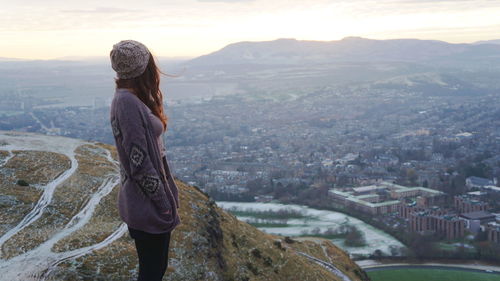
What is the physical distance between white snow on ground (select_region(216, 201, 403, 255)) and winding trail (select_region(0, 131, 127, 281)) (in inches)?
808

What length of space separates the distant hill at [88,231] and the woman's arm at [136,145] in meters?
6.38

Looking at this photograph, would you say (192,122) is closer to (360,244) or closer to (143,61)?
(360,244)

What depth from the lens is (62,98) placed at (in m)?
97.3

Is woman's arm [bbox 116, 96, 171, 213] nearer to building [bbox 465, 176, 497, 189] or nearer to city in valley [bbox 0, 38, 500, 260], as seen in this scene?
city in valley [bbox 0, 38, 500, 260]

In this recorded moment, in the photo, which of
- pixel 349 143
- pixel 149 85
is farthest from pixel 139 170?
pixel 349 143

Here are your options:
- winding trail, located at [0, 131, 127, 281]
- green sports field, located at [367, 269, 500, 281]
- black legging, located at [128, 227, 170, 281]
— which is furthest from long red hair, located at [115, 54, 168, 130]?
green sports field, located at [367, 269, 500, 281]

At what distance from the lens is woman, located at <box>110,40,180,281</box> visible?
3.81m

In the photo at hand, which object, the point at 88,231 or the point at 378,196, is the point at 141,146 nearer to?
the point at 88,231

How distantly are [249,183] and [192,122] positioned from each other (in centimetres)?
4160

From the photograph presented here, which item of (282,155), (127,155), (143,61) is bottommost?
(282,155)

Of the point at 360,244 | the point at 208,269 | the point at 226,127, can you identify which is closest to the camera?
the point at 208,269

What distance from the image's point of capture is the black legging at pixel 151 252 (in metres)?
4.04

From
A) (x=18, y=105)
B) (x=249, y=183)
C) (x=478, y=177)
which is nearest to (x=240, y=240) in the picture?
(x=249, y=183)

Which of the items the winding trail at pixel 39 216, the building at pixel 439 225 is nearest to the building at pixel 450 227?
the building at pixel 439 225
